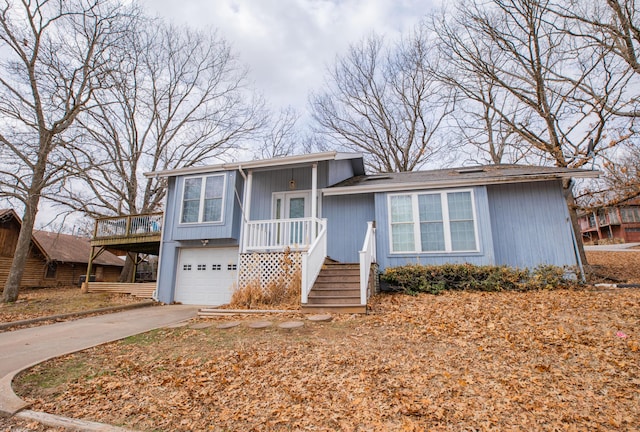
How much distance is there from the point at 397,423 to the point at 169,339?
185 inches

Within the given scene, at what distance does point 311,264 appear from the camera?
25.7 ft

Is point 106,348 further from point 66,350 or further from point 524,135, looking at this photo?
point 524,135

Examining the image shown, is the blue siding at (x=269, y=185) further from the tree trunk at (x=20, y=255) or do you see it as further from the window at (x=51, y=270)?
the window at (x=51, y=270)

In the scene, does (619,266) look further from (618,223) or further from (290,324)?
(618,223)

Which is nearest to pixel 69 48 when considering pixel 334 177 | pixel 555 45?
pixel 334 177

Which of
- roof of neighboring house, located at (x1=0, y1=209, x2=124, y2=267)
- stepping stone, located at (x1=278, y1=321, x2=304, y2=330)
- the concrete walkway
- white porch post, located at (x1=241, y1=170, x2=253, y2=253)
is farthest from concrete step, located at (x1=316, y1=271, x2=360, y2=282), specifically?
roof of neighboring house, located at (x1=0, y1=209, x2=124, y2=267)

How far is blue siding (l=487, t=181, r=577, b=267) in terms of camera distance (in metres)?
9.21

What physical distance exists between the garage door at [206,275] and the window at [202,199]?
128 centimetres

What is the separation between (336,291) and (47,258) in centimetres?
2024

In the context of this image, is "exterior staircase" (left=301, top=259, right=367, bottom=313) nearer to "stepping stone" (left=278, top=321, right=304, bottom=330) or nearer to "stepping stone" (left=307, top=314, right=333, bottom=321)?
"stepping stone" (left=307, top=314, right=333, bottom=321)

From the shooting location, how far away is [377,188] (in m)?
10.3

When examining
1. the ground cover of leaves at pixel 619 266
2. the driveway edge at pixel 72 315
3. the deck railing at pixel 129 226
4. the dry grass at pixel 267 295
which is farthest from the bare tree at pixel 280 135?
the ground cover of leaves at pixel 619 266

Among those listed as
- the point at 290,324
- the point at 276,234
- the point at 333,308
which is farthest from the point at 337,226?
the point at 290,324

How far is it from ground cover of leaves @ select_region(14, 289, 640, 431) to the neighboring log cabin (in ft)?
59.2
